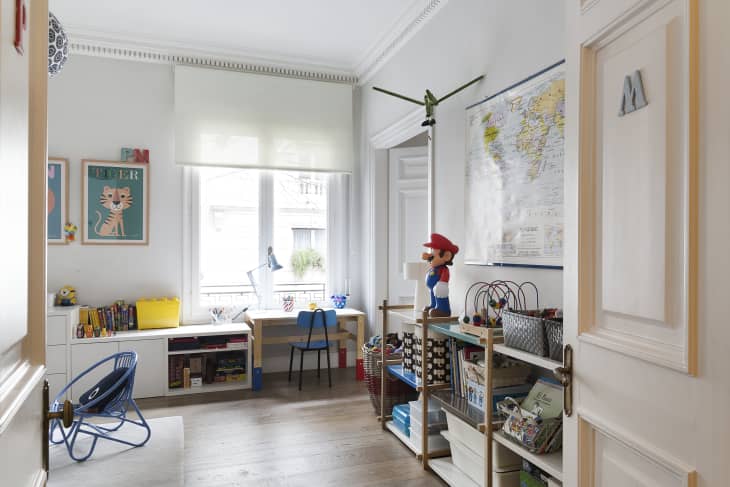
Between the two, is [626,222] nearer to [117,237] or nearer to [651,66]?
[651,66]

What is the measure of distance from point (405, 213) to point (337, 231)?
831 mm

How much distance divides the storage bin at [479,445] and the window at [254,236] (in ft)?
8.61

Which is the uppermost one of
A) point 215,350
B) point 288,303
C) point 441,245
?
point 441,245

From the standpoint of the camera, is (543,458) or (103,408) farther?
(103,408)

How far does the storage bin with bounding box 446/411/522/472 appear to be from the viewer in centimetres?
225

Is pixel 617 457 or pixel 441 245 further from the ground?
pixel 441 245

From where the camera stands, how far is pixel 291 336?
15.6ft

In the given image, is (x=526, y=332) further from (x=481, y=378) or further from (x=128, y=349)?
(x=128, y=349)

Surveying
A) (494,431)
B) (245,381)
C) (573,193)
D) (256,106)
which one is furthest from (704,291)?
(256,106)

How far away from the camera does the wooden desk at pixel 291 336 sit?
430 centimetres

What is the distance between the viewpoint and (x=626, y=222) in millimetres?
1042

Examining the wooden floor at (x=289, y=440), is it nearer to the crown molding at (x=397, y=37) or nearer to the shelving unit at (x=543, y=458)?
the shelving unit at (x=543, y=458)

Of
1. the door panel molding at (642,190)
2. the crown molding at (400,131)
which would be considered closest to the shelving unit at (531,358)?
the door panel molding at (642,190)

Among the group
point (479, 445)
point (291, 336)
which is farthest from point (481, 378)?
point (291, 336)
